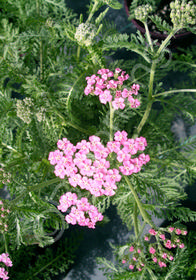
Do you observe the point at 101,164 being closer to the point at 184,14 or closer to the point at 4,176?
the point at 4,176

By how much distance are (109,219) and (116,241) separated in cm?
15

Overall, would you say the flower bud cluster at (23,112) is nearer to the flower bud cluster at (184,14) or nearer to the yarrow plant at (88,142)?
the yarrow plant at (88,142)

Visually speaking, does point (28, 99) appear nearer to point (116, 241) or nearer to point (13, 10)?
point (13, 10)

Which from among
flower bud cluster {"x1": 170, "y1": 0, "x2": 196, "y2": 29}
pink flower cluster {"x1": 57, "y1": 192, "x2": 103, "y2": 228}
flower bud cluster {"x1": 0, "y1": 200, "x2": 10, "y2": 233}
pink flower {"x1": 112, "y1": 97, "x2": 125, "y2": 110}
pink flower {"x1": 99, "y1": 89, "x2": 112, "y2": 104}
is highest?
flower bud cluster {"x1": 170, "y1": 0, "x2": 196, "y2": 29}

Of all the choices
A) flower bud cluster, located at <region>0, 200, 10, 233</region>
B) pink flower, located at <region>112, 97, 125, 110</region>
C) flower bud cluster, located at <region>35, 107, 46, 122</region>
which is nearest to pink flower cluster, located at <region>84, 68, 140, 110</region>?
pink flower, located at <region>112, 97, 125, 110</region>

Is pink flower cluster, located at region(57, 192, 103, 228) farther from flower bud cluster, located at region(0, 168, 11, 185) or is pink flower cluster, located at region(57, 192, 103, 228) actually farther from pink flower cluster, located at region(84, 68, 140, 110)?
pink flower cluster, located at region(84, 68, 140, 110)

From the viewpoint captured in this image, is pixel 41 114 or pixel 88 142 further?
pixel 41 114

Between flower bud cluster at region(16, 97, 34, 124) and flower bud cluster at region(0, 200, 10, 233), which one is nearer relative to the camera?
flower bud cluster at region(0, 200, 10, 233)

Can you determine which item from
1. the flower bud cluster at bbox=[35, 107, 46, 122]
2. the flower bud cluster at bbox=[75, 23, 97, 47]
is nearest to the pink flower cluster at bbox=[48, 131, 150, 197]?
the flower bud cluster at bbox=[35, 107, 46, 122]

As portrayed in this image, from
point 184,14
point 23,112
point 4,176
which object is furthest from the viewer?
point 23,112

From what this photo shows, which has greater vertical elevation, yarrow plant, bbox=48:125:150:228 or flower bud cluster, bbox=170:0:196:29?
flower bud cluster, bbox=170:0:196:29

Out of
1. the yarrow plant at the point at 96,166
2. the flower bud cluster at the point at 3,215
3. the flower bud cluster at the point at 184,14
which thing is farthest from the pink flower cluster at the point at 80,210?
the flower bud cluster at the point at 184,14

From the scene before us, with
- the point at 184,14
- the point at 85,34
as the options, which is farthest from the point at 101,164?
the point at 184,14

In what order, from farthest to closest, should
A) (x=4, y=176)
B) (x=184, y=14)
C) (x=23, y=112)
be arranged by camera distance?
(x=23, y=112) < (x=4, y=176) < (x=184, y=14)
